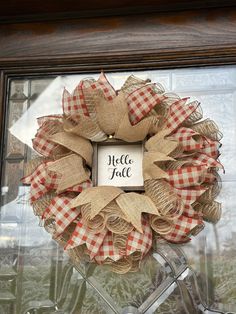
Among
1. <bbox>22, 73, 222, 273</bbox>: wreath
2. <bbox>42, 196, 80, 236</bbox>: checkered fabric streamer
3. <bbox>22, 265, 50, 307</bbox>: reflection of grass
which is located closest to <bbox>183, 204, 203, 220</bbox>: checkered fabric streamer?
<bbox>22, 73, 222, 273</bbox>: wreath

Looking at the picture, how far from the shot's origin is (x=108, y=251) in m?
0.88

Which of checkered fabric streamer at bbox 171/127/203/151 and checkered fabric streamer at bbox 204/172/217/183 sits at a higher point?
checkered fabric streamer at bbox 171/127/203/151

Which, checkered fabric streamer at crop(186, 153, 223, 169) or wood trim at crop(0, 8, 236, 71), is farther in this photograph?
wood trim at crop(0, 8, 236, 71)

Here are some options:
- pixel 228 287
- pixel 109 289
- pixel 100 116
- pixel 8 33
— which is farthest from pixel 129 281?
pixel 8 33

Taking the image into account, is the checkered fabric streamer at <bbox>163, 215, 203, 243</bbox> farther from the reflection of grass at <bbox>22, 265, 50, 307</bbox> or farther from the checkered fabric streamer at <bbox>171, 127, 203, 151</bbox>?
the reflection of grass at <bbox>22, 265, 50, 307</bbox>

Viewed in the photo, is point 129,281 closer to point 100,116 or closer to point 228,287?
point 228,287

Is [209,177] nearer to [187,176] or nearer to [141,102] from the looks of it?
[187,176]

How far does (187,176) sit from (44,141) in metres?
0.31

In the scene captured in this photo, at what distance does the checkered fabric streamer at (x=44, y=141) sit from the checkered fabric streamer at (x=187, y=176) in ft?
0.83

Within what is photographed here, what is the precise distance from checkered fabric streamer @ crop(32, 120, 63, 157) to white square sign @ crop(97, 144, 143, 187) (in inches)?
4.0

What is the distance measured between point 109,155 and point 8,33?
391 mm

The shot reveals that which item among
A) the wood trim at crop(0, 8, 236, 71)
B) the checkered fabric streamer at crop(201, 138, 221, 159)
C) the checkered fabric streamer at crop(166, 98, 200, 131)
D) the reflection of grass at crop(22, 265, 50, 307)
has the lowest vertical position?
the reflection of grass at crop(22, 265, 50, 307)

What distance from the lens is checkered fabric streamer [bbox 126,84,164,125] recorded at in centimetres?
93

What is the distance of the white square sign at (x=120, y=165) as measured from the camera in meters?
0.93
